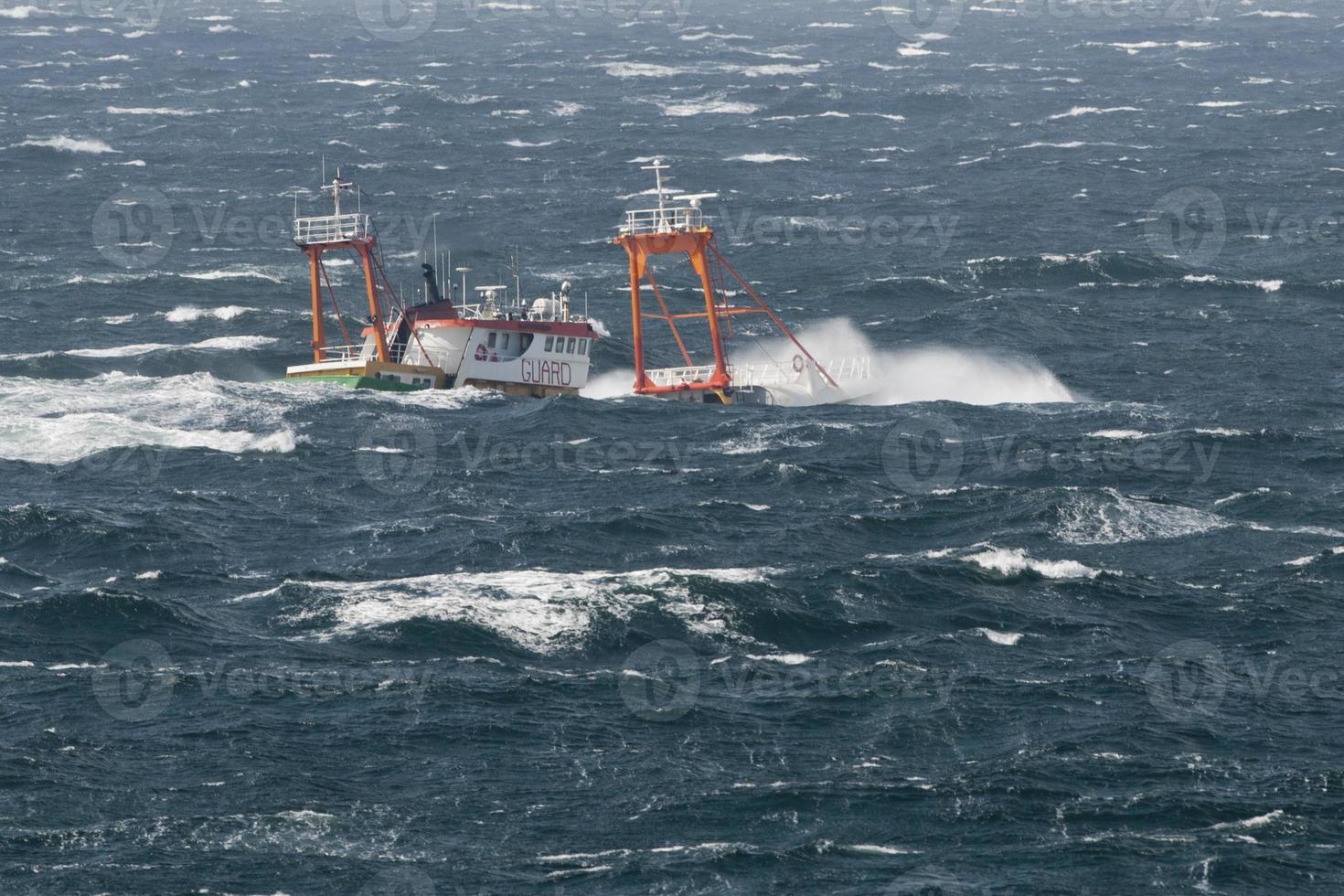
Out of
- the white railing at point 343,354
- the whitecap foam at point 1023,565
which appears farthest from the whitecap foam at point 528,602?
the white railing at point 343,354

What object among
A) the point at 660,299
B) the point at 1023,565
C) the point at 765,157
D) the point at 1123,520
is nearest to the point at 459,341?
the point at 660,299

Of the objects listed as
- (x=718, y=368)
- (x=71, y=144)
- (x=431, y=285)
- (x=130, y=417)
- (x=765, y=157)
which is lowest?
(x=718, y=368)

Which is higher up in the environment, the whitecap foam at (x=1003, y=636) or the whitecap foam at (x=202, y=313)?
the whitecap foam at (x=1003, y=636)

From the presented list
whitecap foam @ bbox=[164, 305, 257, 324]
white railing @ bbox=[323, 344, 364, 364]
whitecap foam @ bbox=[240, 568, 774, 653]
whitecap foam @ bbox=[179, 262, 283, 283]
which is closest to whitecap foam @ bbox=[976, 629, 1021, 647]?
whitecap foam @ bbox=[240, 568, 774, 653]

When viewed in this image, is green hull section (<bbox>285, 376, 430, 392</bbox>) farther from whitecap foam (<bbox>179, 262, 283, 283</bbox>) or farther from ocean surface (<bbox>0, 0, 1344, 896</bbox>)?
whitecap foam (<bbox>179, 262, 283, 283</bbox>)

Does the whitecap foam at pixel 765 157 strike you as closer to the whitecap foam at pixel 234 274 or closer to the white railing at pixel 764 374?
the whitecap foam at pixel 234 274

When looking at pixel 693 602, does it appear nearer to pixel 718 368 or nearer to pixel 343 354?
pixel 718 368
